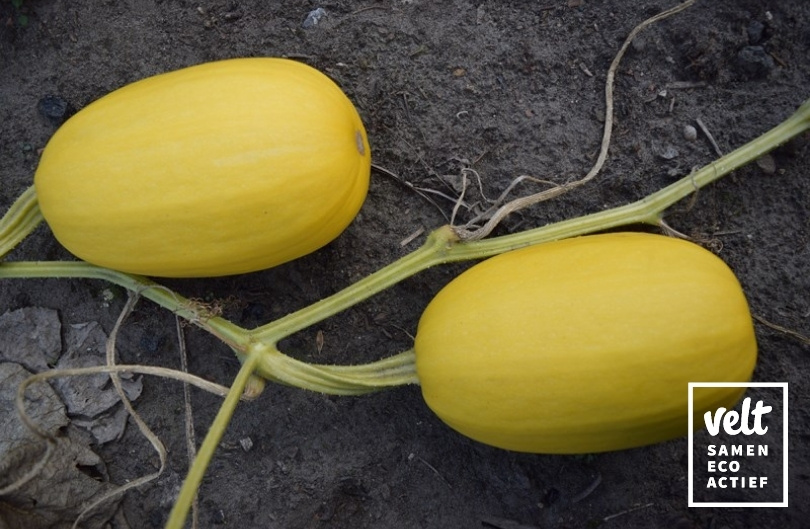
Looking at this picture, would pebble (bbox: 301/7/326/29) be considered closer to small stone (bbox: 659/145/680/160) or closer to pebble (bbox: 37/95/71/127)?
pebble (bbox: 37/95/71/127)

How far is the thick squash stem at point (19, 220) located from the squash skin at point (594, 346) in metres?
1.27

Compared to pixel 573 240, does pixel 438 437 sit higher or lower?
lower

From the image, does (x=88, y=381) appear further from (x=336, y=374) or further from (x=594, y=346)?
(x=594, y=346)

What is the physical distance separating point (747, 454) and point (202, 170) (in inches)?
73.3

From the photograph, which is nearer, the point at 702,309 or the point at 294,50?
the point at 702,309

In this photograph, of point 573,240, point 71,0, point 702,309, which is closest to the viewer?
point 702,309

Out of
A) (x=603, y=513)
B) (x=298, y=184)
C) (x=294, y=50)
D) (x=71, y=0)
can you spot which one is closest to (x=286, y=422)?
(x=298, y=184)

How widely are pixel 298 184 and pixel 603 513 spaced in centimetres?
144

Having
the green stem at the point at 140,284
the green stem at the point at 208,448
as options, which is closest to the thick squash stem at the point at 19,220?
the green stem at the point at 140,284

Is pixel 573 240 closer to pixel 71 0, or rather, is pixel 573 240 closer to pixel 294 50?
pixel 294 50

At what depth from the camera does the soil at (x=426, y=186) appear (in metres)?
2.08

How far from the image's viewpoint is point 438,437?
7.04 feet

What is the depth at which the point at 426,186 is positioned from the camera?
216 centimetres

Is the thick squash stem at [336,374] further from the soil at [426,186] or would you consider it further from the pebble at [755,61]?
the pebble at [755,61]
